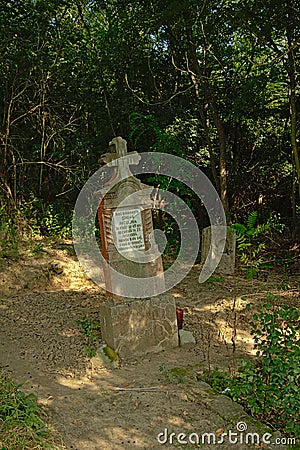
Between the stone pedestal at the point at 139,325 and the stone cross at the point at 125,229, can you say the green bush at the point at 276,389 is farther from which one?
the stone cross at the point at 125,229

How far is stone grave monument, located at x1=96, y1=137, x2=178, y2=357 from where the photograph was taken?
484 centimetres

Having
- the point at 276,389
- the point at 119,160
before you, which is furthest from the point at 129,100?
the point at 276,389

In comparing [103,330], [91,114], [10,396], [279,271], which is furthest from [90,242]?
[10,396]

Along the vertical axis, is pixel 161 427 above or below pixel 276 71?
below

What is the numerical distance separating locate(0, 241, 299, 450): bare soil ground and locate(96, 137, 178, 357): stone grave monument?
0.78 ft

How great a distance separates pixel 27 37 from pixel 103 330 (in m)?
6.24

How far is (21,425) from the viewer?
3.04 metres

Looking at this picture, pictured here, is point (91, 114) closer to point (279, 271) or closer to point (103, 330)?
point (279, 271)

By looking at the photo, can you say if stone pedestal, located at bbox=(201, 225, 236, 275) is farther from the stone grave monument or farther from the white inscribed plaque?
the white inscribed plaque

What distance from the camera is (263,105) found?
28.9ft

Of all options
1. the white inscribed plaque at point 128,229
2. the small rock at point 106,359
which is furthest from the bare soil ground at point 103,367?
the white inscribed plaque at point 128,229

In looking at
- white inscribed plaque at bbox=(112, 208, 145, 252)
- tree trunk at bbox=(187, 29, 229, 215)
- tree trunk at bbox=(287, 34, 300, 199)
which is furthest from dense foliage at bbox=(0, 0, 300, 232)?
white inscribed plaque at bbox=(112, 208, 145, 252)

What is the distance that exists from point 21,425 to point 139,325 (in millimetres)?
2020

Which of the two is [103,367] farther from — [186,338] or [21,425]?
[21,425]
